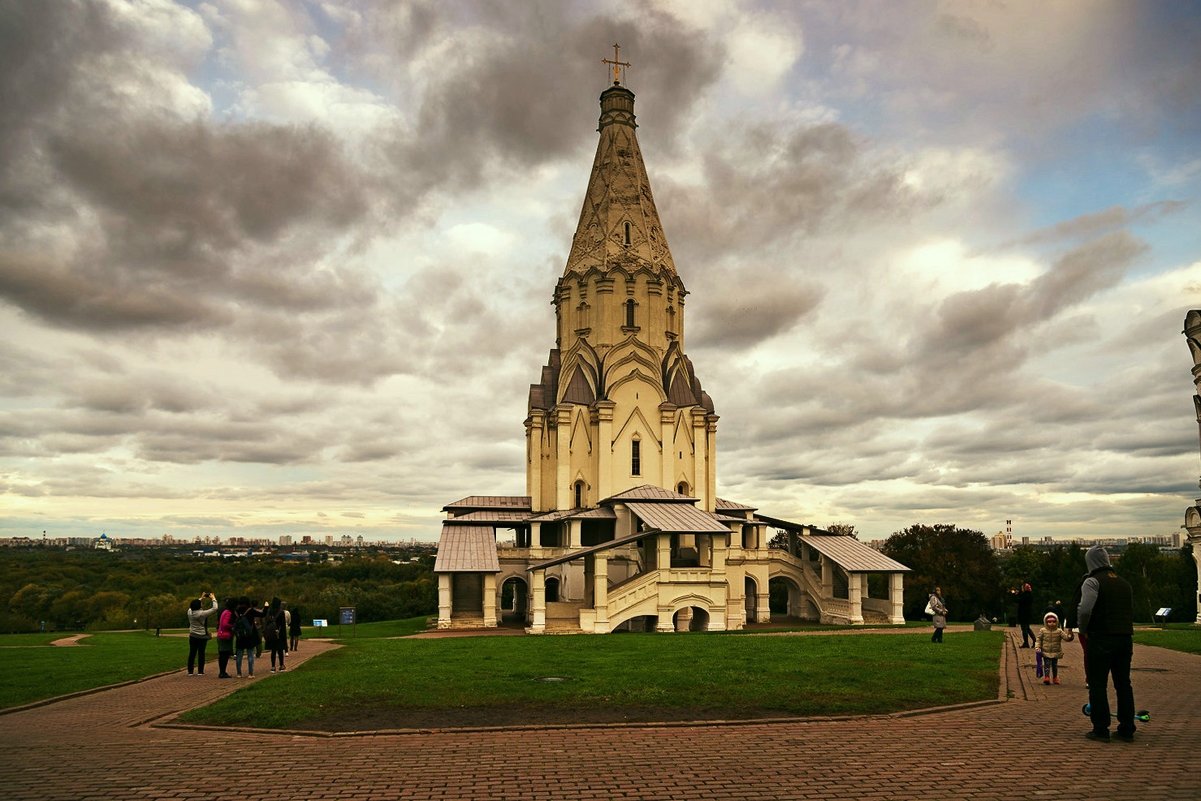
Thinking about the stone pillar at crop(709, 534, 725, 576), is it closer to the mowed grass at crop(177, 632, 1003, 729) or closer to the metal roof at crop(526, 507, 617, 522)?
the metal roof at crop(526, 507, 617, 522)

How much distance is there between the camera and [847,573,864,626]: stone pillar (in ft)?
126

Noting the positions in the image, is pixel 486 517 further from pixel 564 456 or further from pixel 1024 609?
pixel 1024 609

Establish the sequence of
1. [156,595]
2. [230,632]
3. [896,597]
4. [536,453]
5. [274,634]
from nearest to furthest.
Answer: [230,632] < [274,634] < [896,597] < [536,453] < [156,595]

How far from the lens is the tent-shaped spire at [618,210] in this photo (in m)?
48.7

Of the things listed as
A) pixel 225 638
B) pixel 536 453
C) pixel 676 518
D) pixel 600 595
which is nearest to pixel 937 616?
pixel 600 595

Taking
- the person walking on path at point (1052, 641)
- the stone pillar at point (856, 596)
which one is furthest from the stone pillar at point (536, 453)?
→ the person walking on path at point (1052, 641)

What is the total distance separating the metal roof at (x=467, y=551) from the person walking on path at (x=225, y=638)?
18775mm

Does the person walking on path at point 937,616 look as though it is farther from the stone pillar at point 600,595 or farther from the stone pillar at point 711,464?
the stone pillar at point 711,464

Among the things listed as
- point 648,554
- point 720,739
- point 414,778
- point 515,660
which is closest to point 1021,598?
point 515,660

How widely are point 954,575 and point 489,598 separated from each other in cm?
3083

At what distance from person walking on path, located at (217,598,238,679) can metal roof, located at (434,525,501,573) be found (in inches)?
739

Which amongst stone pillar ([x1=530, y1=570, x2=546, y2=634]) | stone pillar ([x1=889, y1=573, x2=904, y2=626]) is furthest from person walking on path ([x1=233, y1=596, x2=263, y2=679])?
stone pillar ([x1=889, y1=573, x2=904, y2=626])

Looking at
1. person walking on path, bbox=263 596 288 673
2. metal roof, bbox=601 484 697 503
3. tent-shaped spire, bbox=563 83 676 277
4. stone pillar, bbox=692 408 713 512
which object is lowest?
person walking on path, bbox=263 596 288 673

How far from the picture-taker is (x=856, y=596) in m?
39.3
